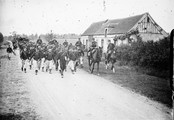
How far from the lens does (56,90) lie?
5.59 m

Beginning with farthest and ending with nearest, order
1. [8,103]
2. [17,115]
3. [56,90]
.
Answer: [56,90], [8,103], [17,115]

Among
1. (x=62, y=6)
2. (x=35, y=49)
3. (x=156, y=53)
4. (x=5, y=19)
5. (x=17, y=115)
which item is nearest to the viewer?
(x=17, y=115)

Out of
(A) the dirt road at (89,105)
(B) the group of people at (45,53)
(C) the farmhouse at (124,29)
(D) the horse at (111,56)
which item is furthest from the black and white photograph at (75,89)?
(D) the horse at (111,56)

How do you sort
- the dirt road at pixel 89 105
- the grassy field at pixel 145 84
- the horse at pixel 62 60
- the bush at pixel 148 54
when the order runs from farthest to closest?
the horse at pixel 62 60
the bush at pixel 148 54
the grassy field at pixel 145 84
the dirt road at pixel 89 105

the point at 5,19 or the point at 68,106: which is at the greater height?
the point at 5,19

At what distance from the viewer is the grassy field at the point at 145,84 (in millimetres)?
5812

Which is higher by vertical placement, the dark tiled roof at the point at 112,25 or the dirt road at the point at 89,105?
the dark tiled roof at the point at 112,25

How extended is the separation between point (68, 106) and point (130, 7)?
354 centimetres

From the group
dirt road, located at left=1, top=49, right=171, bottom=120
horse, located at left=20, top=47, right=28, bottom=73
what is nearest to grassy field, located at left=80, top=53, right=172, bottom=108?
dirt road, located at left=1, top=49, right=171, bottom=120

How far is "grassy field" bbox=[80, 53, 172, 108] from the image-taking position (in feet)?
19.1

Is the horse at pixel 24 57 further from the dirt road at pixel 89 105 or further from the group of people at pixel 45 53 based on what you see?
the dirt road at pixel 89 105

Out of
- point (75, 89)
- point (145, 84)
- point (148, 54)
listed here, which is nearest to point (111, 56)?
point (148, 54)

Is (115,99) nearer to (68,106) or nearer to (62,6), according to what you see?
(68,106)

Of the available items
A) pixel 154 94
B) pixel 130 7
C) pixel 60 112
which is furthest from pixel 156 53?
pixel 60 112
